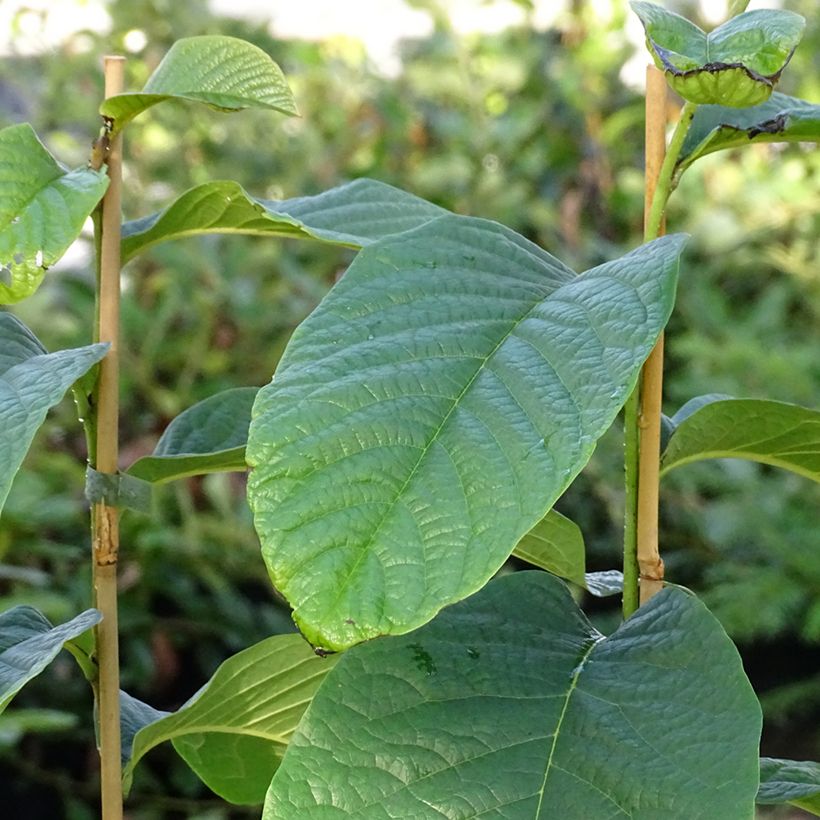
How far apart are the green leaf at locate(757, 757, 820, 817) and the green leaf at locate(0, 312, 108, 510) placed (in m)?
0.38

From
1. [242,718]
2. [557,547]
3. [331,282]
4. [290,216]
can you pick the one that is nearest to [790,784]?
[557,547]

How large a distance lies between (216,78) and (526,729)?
35 cm

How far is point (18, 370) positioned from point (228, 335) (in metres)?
1.96

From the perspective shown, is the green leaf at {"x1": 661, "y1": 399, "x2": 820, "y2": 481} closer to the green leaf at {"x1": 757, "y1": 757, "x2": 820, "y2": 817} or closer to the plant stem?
the plant stem

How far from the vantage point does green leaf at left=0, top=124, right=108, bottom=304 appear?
508mm

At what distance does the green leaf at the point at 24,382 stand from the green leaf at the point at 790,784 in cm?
38

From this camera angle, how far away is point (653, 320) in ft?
1.44

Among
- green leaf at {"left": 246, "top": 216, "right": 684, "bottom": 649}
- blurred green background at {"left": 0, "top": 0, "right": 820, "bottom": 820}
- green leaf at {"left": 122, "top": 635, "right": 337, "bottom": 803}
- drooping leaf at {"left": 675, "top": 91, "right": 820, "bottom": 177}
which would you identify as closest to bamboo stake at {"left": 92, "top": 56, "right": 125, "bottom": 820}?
green leaf at {"left": 122, "top": 635, "right": 337, "bottom": 803}

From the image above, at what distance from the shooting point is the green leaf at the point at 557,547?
601 mm

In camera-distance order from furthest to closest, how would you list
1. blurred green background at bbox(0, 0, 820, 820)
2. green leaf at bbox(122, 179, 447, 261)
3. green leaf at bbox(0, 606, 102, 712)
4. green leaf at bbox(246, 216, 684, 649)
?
1. blurred green background at bbox(0, 0, 820, 820)
2. green leaf at bbox(122, 179, 447, 261)
3. green leaf at bbox(0, 606, 102, 712)
4. green leaf at bbox(246, 216, 684, 649)

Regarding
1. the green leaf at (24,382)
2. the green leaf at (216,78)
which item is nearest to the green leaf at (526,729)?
the green leaf at (24,382)

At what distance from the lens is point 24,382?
1.66 ft

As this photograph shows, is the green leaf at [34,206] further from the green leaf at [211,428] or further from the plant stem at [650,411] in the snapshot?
the plant stem at [650,411]

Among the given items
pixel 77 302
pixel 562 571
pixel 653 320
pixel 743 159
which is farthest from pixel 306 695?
pixel 743 159
